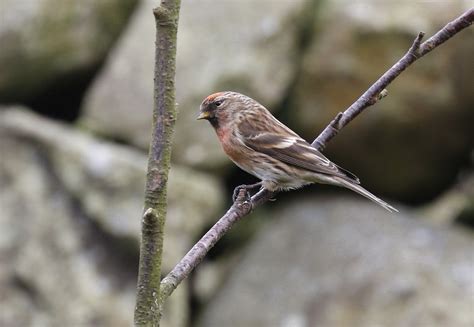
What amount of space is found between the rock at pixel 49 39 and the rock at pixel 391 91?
69.0 inches

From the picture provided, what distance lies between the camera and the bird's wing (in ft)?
13.4

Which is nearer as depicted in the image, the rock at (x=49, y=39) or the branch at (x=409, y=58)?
the branch at (x=409, y=58)

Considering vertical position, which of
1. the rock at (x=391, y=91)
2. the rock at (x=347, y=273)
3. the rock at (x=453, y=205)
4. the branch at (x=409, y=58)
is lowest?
the rock at (x=347, y=273)

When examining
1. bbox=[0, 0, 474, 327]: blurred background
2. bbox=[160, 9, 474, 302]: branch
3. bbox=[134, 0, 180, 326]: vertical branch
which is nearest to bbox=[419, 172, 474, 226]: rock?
bbox=[0, 0, 474, 327]: blurred background

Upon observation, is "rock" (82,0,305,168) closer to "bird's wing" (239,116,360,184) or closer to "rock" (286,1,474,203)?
"rock" (286,1,474,203)

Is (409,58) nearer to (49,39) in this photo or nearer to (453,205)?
(453,205)

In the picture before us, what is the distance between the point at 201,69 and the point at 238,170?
0.92 m

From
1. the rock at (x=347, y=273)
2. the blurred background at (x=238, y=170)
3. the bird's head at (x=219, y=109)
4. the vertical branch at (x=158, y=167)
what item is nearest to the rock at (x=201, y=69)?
the blurred background at (x=238, y=170)

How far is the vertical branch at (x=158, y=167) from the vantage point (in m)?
1.95

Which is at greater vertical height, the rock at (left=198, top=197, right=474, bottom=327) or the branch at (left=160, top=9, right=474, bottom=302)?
the branch at (left=160, top=9, right=474, bottom=302)

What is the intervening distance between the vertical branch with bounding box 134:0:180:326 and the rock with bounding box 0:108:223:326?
4.33 meters

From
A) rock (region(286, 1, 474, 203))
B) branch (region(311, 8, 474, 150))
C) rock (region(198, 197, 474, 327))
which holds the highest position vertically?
branch (region(311, 8, 474, 150))

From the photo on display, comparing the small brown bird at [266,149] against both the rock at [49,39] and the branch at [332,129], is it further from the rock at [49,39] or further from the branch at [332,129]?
the rock at [49,39]

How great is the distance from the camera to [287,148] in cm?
434
